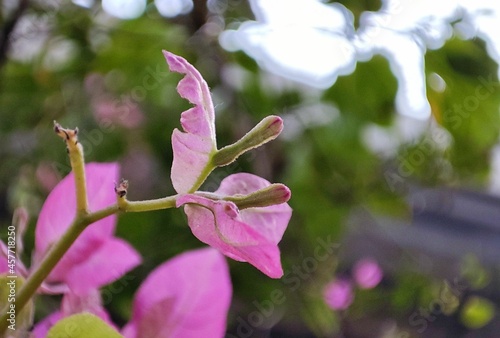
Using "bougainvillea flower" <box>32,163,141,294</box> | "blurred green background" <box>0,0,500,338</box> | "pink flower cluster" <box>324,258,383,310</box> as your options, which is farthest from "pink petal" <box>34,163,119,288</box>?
"pink flower cluster" <box>324,258,383,310</box>

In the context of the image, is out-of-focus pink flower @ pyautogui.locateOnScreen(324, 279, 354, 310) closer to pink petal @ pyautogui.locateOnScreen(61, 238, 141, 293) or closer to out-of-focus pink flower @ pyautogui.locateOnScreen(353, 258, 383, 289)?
out-of-focus pink flower @ pyautogui.locateOnScreen(353, 258, 383, 289)

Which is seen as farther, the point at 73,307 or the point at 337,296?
the point at 337,296

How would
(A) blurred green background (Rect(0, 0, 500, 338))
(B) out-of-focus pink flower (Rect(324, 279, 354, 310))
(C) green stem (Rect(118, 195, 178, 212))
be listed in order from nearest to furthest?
1. (C) green stem (Rect(118, 195, 178, 212))
2. (A) blurred green background (Rect(0, 0, 500, 338))
3. (B) out-of-focus pink flower (Rect(324, 279, 354, 310))

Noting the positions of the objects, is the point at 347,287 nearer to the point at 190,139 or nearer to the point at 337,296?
the point at 337,296

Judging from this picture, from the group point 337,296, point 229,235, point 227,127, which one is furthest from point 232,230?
point 337,296

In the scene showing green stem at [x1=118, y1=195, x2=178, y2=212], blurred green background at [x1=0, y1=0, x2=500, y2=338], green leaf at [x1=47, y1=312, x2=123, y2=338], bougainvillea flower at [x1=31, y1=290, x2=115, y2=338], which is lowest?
blurred green background at [x1=0, y1=0, x2=500, y2=338]

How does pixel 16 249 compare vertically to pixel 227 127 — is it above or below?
above

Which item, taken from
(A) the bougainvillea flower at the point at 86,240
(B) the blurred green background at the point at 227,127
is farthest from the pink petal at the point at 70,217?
(B) the blurred green background at the point at 227,127

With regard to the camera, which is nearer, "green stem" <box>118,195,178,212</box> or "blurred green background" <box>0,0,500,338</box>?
"green stem" <box>118,195,178,212</box>
